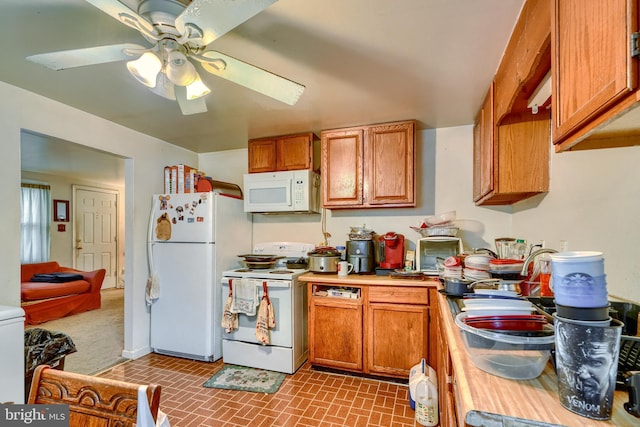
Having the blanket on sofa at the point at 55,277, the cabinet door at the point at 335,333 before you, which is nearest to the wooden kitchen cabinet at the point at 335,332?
the cabinet door at the point at 335,333

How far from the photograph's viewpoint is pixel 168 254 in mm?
3012

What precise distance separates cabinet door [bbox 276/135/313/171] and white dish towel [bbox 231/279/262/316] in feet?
3.98

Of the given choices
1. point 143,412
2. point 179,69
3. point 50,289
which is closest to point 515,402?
point 143,412

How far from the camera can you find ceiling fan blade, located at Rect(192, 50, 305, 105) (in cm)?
134

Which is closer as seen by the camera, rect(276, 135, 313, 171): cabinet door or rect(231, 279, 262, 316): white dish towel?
rect(231, 279, 262, 316): white dish towel

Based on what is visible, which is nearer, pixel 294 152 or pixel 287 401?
pixel 287 401

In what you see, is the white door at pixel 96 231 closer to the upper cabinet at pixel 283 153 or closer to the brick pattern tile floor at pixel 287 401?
the brick pattern tile floor at pixel 287 401

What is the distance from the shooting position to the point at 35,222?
208 inches

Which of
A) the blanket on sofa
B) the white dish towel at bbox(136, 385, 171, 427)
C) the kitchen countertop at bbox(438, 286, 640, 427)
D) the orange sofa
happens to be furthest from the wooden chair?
the blanket on sofa

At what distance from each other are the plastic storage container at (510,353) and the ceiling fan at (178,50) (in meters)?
1.19

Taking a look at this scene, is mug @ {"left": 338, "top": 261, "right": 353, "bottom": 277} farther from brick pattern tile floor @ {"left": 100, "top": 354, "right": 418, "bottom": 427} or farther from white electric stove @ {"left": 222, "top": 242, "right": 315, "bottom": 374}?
brick pattern tile floor @ {"left": 100, "top": 354, "right": 418, "bottom": 427}

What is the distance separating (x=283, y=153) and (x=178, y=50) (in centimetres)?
186

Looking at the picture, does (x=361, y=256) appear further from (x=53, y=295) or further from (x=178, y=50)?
(x=53, y=295)

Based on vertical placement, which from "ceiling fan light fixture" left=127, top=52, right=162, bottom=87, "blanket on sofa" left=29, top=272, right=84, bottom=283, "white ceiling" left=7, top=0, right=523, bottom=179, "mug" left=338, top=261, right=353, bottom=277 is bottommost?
"blanket on sofa" left=29, top=272, right=84, bottom=283
